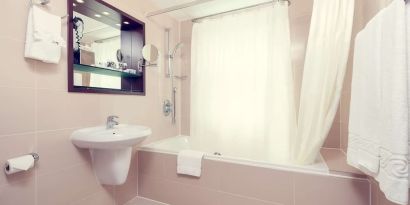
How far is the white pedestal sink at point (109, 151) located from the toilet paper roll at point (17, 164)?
0.95 ft

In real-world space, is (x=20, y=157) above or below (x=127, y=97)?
below

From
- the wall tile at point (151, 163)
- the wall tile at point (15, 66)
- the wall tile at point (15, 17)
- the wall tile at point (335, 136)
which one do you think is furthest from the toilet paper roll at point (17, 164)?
the wall tile at point (335, 136)

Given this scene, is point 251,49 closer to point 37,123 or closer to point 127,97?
point 127,97

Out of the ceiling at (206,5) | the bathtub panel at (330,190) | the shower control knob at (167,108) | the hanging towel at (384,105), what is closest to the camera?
the hanging towel at (384,105)

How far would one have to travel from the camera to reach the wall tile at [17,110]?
3.36ft

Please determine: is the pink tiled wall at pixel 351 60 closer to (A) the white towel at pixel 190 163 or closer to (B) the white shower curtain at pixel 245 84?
(B) the white shower curtain at pixel 245 84

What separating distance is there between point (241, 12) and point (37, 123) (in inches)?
72.3

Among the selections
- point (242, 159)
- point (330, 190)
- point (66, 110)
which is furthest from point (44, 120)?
point (330, 190)

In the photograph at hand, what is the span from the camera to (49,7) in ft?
4.01

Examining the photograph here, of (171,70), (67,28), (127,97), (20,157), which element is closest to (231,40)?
(171,70)

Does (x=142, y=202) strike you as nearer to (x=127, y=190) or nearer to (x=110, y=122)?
(x=127, y=190)

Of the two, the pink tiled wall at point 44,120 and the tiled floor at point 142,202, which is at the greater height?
the pink tiled wall at point 44,120

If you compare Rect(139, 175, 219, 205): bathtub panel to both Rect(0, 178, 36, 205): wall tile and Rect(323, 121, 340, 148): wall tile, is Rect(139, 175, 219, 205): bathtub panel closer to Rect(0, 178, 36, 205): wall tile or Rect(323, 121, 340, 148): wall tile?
Rect(0, 178, 36, 205): wall tile

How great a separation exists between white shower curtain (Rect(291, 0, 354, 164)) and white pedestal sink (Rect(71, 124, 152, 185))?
1143 millimetres
